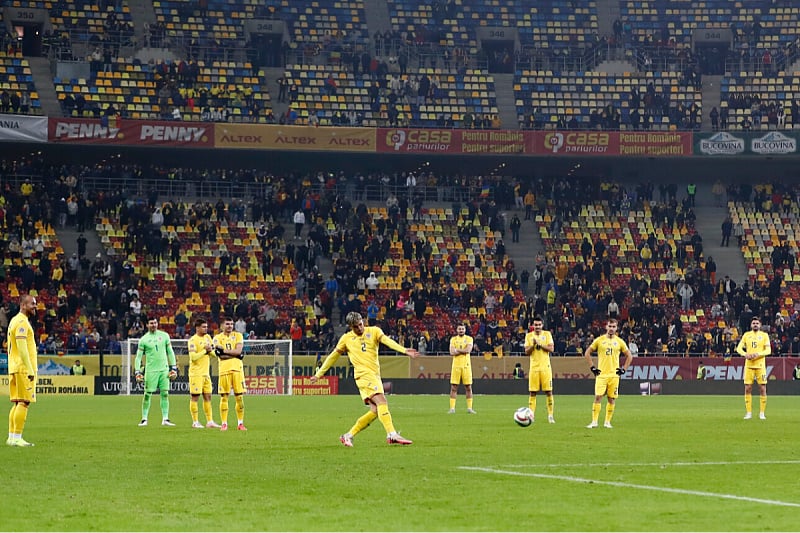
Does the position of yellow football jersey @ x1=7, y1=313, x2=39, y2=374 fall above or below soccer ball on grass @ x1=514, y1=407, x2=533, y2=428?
above

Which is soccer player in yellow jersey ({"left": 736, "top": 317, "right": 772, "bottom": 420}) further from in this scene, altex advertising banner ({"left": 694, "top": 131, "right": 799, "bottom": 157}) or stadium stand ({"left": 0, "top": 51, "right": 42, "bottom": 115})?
stadium stand ({"left": 0, "top": 51, "right": 42, "bottom": 115})

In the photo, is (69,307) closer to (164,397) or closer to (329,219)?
(329,219)

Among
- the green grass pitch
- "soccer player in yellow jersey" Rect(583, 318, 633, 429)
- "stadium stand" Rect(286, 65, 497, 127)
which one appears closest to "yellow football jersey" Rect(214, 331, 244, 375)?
the green grass pitch

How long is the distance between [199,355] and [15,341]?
8.07 meters

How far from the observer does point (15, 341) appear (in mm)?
21875

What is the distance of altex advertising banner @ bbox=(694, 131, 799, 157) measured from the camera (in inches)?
2628

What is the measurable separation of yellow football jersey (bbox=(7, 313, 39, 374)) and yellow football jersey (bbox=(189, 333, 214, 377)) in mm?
7733

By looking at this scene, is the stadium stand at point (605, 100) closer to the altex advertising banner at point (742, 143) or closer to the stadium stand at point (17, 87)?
the altex advertising banner at point (742, 143)

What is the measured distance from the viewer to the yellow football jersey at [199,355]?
1171 inches

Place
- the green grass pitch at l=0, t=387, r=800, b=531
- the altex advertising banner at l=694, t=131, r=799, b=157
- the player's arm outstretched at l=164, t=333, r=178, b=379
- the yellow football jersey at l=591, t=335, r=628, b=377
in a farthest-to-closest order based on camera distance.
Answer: the altex advertising banner at l=694, t=131, r=799, b=157 → the player's arm outstretched at l=164, t=333, r=178, b=379 → the yellow football jersey at l=591, t=335, r=628, b=377 → the green grass pitch at l=0, t=387, r=800, b=531

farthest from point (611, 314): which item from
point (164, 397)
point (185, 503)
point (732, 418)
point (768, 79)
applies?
point (185, 503)

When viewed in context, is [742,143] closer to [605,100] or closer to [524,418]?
[605,100]

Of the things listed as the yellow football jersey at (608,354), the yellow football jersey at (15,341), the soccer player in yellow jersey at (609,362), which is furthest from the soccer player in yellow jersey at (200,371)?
the yellow football jersey at (608,354)

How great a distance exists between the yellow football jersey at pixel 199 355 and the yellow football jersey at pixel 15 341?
7.73 metres
